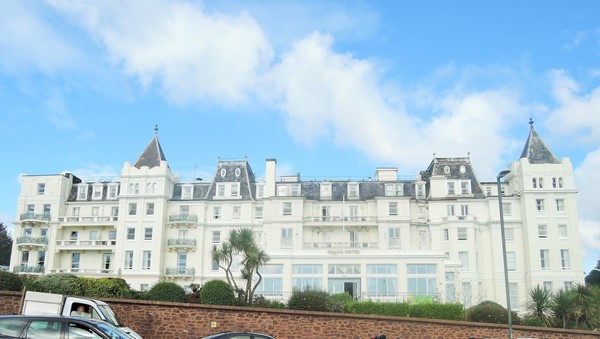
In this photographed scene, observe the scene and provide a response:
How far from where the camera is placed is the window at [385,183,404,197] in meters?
60.3

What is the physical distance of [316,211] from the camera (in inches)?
2418

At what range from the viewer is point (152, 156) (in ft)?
209

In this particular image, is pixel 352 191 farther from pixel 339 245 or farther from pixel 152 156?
pixel 152 156

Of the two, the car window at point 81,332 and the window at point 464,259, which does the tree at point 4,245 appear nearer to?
the window at point 464,259

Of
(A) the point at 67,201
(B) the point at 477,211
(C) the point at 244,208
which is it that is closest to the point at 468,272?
(B) the point at 477,211

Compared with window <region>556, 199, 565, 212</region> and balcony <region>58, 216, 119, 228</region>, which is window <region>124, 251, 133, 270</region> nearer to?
Answer: balcony <region>58, 216, 119, 228</region>

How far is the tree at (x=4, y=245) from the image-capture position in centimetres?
7356

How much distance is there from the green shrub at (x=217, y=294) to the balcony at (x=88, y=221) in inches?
1371

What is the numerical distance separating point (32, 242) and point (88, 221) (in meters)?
6.03

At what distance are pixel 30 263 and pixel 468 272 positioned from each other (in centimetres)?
4591

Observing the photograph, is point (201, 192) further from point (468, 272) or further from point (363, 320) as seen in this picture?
point (363, 320)

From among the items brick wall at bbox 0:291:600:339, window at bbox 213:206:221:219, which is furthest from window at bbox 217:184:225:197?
brick wall at bbox 0:291:600:339

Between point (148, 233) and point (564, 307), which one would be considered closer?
point (564, 307)

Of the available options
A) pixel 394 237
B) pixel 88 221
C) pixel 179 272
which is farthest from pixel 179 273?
pixel 394 237
